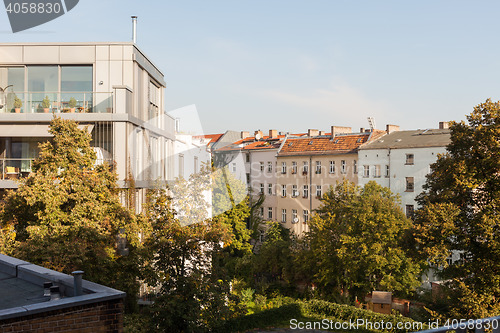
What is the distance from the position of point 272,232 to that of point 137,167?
30.9 m

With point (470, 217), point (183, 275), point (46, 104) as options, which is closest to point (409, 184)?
point (470, 217)

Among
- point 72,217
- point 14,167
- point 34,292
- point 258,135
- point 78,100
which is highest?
point 258,135

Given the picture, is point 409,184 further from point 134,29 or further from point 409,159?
point 134,29

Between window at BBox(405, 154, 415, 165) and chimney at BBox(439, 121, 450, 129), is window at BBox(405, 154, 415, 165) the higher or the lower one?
the lower one

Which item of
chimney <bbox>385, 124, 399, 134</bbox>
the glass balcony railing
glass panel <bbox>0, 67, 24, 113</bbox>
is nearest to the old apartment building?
chimney <bbox>385, 124, 399, 134</bbox>

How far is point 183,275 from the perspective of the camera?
15.7m

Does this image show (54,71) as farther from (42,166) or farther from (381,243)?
(381,243)

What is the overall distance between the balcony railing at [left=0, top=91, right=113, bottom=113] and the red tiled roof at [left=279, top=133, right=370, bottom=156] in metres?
34.9

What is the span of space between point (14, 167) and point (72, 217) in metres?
6.58

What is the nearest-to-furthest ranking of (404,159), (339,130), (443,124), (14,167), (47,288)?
1. (47,288)
2. (14,167)
3. (404,159)
4. (443,124)
5. (339,130)

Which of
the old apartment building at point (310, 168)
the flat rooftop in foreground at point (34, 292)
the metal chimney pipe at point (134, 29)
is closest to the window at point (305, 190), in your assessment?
the old apartment building at point (310, 168)

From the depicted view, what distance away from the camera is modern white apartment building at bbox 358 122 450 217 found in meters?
44.8

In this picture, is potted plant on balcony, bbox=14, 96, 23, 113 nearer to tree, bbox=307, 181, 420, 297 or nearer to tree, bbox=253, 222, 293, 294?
tree, bbox=307, 181, 420, 297

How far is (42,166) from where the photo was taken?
1666 centimetres
